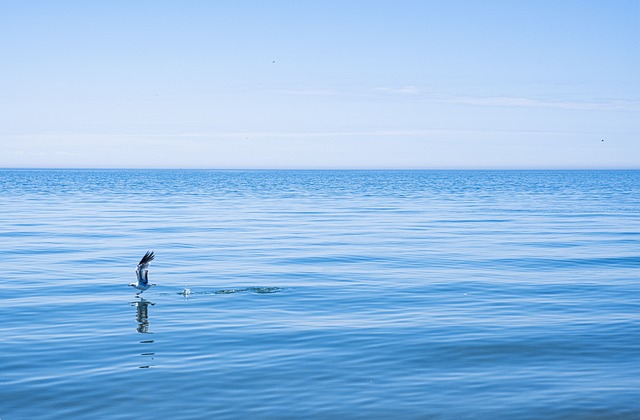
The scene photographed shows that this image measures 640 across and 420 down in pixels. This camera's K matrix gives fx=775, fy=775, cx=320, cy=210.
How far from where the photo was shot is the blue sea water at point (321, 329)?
1177 centimetres

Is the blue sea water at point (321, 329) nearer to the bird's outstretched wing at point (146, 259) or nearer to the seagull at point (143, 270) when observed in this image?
the seagull at point (143, 270)


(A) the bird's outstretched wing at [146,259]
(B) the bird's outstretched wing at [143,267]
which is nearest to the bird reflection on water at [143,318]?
(B) the bird's outstretched wing at [143,267]

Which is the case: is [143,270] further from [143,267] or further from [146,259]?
[146,259]

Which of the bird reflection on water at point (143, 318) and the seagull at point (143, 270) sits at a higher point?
the seagull at point (143, 270)

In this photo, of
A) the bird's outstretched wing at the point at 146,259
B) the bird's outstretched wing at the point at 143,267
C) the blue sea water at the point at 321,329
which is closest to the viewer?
the blue sea water at the point at 321,329

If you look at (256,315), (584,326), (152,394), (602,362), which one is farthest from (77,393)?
(584,326)

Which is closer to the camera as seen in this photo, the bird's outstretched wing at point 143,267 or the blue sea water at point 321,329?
the blue sea water at point 321,329

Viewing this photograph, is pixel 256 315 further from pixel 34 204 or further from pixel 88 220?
pixel 34 204

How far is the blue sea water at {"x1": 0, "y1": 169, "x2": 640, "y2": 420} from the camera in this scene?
1177cm

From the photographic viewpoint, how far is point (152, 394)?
39.3ft

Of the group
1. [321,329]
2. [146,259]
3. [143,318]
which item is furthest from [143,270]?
[321,329]

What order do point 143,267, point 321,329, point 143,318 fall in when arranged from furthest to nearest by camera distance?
point 143,267
point 143,318
point 321,329

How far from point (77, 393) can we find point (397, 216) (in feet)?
134

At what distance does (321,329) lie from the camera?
53.8ft
